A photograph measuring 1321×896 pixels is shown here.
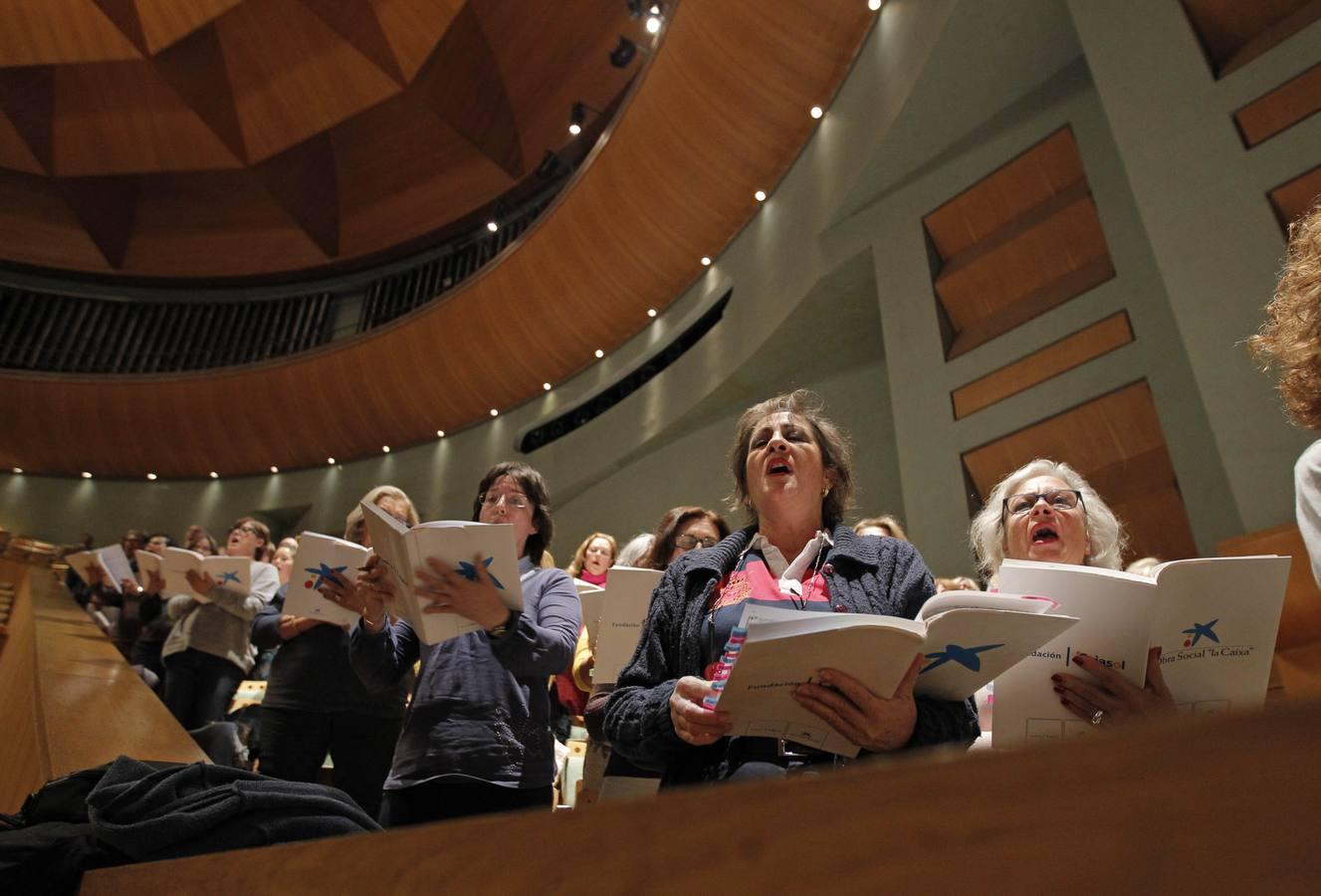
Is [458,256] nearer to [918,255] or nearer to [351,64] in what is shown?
[351,64]

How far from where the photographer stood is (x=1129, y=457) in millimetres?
4219

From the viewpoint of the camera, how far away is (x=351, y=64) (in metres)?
9.84

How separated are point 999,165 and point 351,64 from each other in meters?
7.56

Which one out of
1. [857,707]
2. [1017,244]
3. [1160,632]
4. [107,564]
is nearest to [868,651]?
[857,707]

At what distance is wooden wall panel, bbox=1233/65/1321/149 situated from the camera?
135 inches

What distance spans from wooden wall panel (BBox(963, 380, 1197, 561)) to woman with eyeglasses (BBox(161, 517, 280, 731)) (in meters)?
3.66

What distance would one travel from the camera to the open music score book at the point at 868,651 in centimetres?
108

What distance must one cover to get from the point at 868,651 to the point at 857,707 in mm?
106

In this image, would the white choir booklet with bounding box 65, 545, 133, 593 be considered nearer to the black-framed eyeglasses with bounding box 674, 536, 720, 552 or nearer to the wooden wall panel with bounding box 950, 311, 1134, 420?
the black-framed eyeglasses with bounding box 674, 536, 720, 552

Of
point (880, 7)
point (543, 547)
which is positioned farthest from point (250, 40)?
point (543, 547)

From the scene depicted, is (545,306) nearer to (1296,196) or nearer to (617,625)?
(1296,196)

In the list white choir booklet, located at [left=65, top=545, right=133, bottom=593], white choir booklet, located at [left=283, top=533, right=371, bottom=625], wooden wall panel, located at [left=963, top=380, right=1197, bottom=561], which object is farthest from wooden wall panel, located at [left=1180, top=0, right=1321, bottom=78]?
white choir booklet, located at [left=65, top=545, right=133, bottom=593]

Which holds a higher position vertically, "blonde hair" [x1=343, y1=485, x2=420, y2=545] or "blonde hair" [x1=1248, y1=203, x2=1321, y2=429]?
"blonde hair" [x1=343, y1=485, x2=420, y2=545]

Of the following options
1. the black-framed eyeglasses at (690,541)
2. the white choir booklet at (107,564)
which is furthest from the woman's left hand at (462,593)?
the white choir booklet at (107,564)
